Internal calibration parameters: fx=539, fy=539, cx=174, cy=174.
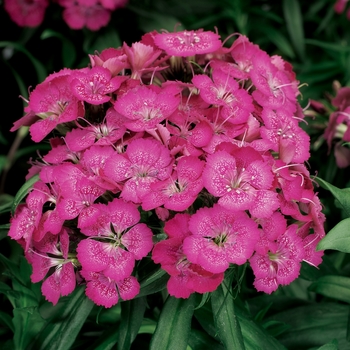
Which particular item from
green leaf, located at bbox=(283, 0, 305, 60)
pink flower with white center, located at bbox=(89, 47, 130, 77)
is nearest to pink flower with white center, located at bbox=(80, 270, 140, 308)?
pink flower with white center, located at bbox=(89, 47, 130, 77)

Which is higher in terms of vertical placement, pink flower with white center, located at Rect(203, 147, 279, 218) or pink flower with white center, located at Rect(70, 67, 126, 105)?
pink flower with white center, located at Rect(70, 67, 126, 105)

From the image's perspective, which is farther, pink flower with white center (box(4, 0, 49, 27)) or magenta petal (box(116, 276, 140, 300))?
pink flower with white center (box(4, 0, 49, 27))

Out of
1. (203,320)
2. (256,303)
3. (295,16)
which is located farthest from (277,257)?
(295,16)

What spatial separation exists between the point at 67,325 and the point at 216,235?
1.07 feet

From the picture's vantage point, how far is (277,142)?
86 cm

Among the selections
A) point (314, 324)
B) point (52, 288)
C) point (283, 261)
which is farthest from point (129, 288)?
point (314, 324)

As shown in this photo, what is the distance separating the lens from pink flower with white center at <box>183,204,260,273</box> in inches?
29.4

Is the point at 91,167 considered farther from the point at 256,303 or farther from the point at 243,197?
the point at 256,303

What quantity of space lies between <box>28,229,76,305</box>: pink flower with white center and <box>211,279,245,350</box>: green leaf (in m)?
0.22

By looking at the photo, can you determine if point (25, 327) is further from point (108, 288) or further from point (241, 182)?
point (241, 182)

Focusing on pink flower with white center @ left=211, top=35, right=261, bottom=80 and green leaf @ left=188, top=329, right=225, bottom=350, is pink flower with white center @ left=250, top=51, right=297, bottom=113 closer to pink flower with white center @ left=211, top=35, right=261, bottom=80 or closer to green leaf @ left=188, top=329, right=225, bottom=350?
pink flower with white center @ left=211, top=35, right=261, bottom=80

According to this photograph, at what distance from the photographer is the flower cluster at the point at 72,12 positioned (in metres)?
1.43

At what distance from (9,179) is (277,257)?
41.7 inches

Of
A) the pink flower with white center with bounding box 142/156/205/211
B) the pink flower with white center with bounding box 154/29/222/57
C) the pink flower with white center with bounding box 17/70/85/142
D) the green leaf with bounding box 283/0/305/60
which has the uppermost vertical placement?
the pink flower with white center with bounding box 154/29/222/57
